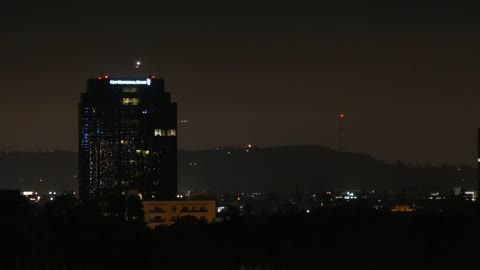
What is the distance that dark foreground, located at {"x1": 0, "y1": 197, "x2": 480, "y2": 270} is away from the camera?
5650 inches

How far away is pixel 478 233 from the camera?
6757 inches

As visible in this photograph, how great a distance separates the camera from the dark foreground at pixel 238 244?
471ft

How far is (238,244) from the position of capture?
162375 millimetres

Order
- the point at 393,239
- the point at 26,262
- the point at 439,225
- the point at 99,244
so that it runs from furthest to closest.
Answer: the point at 439,225 < the point at 393,239 < the point at 99,244 < the point at 26,262

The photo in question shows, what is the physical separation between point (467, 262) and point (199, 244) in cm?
2635

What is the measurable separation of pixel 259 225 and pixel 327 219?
26.4 ft

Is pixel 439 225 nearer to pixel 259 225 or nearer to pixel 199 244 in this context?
pixel 259 225

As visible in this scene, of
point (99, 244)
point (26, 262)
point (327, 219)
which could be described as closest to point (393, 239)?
point (327, 219)

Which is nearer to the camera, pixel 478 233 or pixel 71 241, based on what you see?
pixel 71 241

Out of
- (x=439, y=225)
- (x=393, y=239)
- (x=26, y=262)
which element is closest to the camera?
(x=26, y=262)

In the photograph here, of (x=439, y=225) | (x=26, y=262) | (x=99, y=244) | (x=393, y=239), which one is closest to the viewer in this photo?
(x=26, y=262)

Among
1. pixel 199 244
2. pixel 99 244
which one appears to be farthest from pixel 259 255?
pixel 99 244

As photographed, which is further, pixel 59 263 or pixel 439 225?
pixel 439 225

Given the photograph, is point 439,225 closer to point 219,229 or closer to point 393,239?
point 393,239
